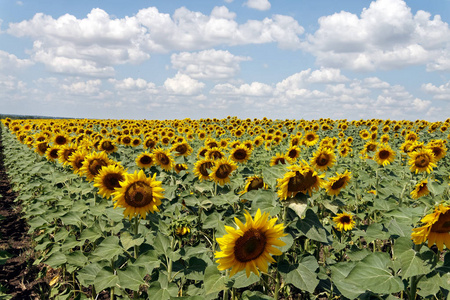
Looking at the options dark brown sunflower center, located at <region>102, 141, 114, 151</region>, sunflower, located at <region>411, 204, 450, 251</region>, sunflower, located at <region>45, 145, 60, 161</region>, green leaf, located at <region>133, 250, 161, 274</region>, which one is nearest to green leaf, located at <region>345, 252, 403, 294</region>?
sunflower, located at <region>411, 204, 450, 251</region>

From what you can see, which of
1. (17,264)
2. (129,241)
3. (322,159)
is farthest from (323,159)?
(17,264)

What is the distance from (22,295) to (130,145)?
625 centimetres

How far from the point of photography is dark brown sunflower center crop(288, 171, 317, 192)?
8.65ft

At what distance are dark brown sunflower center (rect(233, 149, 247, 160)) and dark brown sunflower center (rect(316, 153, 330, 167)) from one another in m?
1.64

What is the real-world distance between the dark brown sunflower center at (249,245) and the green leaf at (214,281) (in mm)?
558

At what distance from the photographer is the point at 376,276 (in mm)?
2377

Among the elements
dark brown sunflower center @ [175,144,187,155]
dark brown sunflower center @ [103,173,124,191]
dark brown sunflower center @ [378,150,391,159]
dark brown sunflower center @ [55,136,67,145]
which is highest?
dark brown sunflower center @ [55,136,67,145]

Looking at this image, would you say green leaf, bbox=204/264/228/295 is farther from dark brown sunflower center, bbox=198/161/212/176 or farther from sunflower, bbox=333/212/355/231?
sunflower, bbox=333/212/355/231

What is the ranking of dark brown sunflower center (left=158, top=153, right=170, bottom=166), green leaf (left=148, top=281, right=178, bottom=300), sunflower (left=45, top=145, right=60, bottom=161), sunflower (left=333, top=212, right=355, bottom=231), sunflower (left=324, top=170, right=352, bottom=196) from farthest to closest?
sunflower (left=45, top=145, right=60, bottom=161)
dark brown sunflower center (left=158, top=153, right=170, bottom=166)
sunflower (left=333, top=212, right=355, bottom=231)
sunflower (left=324, top=170, right=352, bottom=196)
green leaf (left=148, top=281, right=178, bottom=300)

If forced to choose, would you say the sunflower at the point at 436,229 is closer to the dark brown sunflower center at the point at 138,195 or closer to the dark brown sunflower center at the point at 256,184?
the dark brown sunflower center at the point at 256,184

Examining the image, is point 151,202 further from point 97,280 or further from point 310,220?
point 310,220

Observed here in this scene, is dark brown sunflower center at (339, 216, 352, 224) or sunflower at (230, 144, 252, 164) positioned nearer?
dark brown sunflower center at (339, 216, 352, 224)

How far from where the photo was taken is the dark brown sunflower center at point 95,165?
193 inches

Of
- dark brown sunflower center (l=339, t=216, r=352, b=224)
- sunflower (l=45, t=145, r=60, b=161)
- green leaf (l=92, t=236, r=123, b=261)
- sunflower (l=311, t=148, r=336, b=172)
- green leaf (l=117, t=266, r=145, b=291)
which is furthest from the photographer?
sunflower (l=45, t=145, r=60, b=161)
